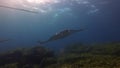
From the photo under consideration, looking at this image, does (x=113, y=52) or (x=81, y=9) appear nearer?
(x=113, y=52)

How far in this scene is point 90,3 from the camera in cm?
2825

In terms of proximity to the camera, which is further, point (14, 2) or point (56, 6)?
point (56, 6)

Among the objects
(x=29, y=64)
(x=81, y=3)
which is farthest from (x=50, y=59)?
(x=81, y=3)

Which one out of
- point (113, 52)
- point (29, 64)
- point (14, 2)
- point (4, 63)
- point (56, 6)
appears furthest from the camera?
point (56, 6)

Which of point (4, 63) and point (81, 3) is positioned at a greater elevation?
point (81, 3)

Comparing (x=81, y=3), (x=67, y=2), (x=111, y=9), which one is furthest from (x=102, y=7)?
(x=67, y=2)

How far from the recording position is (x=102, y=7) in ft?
99.8

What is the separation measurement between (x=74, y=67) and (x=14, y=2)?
21289 mm

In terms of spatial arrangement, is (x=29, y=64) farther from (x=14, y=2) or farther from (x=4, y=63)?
(x=14, y=2)

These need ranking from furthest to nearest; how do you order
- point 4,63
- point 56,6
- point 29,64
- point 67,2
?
1. point 56,6
2. point 67,2
3. point 4,63
4. point 29,64

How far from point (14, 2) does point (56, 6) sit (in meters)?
7.12

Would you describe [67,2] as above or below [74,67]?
above

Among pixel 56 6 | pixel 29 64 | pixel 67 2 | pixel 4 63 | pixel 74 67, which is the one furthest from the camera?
pixel 56 6

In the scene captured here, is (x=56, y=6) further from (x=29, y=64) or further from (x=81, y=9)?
(x=29, y=64)
